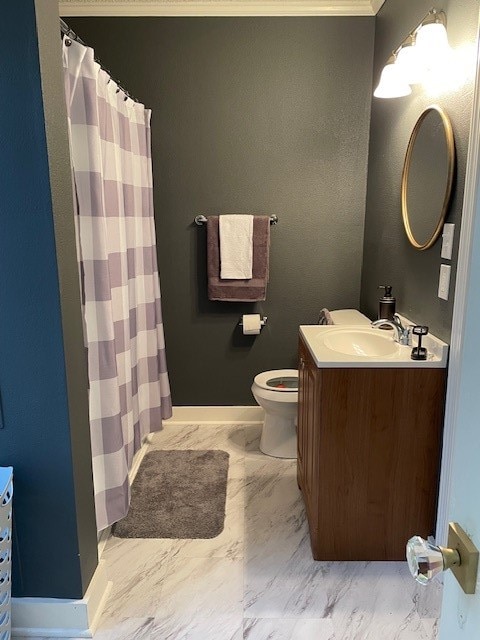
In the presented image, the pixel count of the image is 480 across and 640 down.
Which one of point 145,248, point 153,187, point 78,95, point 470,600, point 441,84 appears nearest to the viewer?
point 470,600

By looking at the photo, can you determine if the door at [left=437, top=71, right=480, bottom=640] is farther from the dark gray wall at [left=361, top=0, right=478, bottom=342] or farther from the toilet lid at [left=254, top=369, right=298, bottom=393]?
the toilet lid at [left=254, top=369, right=298, bottom=393]

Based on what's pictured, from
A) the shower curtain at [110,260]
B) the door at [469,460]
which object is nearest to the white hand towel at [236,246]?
the shower curtain at [110,260]

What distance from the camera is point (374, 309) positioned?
9.45 feet

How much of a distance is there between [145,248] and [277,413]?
3.84 ft

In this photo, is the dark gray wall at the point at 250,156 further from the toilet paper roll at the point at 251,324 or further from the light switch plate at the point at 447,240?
the light switch plate at the point at 447,240

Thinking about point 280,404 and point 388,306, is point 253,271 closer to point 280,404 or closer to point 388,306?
point 280,404

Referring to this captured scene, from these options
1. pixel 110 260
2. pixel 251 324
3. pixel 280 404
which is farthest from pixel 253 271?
pixel 110 260

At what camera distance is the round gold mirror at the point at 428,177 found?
188 centimetres

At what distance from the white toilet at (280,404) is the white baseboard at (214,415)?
15.3 inches

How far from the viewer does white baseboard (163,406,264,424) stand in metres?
3.37

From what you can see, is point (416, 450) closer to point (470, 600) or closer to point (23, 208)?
point (470, 600)

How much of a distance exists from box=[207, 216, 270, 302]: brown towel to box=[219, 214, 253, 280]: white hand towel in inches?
1.2

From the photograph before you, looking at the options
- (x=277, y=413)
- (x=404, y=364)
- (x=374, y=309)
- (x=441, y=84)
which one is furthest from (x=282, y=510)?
(x=441, y=84)

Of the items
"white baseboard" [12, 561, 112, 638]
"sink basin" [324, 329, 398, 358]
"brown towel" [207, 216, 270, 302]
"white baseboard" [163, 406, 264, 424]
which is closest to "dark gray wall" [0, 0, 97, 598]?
"white baseboard" [12, 561, 112, 638]
